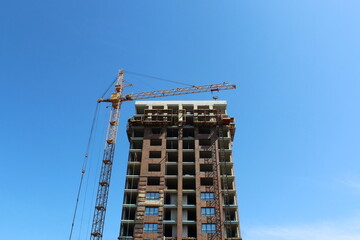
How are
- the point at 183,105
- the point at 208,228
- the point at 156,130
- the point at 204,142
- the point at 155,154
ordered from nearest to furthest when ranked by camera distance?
the point at 208,228, the point at 155,154, the point at 204,142, the point at 156,130, the point at 183,105

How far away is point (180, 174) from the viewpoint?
248 feet

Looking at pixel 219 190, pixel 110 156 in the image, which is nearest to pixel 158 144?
pixel 110 156

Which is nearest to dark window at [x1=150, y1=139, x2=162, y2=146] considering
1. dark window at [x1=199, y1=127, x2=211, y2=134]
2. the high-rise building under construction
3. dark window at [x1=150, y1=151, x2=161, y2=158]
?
the high-rise building under construction

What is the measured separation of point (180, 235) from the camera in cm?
6706

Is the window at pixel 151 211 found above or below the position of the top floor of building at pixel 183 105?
below

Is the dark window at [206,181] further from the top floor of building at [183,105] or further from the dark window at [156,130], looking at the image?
the top floor of building at [183,105]

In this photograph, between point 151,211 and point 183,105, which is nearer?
point 151,211

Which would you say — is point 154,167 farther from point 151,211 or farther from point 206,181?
point 206,181

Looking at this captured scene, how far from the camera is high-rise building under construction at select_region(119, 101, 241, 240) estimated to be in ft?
226

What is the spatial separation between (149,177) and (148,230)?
12623mm

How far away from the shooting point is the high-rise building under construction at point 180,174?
6894 cm

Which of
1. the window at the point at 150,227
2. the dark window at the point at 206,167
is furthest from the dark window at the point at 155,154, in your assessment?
the window at the point at 150,227

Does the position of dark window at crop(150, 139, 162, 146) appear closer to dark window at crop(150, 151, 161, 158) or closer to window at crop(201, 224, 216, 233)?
dark window at crop(150, 151, 161, 158)

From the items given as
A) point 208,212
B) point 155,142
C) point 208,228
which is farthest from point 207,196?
point 155,142
